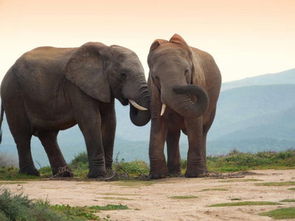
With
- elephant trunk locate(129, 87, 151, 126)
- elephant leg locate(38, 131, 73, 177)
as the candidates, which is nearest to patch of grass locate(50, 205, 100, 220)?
elephant trunk locate(129, 87, 151, 126)

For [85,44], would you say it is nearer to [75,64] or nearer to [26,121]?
[75,64]

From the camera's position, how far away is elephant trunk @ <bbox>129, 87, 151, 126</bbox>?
23.0m

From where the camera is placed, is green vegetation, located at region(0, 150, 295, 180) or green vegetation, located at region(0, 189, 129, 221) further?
green vegetation, located at region(0, 150, 295, 180)

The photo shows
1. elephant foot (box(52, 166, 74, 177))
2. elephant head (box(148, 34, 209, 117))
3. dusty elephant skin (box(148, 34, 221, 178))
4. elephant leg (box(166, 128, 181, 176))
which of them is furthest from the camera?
elephant foot (box(52, 166, 74, 177))

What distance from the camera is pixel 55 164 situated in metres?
25.7

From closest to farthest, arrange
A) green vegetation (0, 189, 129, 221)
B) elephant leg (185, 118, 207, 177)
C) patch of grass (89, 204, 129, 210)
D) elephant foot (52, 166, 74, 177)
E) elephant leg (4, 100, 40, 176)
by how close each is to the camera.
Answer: green vegetation (0, 189, 129, 221)
patch of grass (89, 204, 129, 210)
elephant leg (185, 118, 207, 177)
elephant foot (52, 166, 74, 177)
elephant leg (4, 100, 40, 176)

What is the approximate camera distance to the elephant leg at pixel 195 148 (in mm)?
22594

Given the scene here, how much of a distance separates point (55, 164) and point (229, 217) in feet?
38.8

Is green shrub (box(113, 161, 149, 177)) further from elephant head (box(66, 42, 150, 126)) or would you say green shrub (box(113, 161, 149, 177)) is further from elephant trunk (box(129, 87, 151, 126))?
elephant head (box(66, 42, 150, 126))

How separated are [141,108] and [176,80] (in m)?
1.51

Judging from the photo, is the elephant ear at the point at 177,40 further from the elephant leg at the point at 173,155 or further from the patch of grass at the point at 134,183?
the patch of grass at the point at 134,183

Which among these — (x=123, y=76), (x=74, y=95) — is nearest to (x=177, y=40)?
(x=123, y=76)

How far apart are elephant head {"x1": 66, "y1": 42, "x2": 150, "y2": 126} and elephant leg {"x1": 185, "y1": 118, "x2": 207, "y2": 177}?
1313 mm

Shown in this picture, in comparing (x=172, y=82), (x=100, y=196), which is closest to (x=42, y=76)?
(x=172, y=82)
